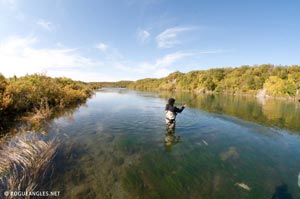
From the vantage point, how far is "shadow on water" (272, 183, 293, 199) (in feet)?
17.0

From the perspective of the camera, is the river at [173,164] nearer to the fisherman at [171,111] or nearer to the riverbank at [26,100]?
the fisherman at [171,111]

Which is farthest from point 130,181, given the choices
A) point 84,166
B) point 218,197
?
point 218,197

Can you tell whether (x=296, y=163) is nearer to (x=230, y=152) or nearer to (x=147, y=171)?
(x=230, y=152)

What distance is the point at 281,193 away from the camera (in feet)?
17.6

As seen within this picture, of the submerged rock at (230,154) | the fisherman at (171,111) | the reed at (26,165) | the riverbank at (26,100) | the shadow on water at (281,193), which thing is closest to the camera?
the shadow on water at (281,193)

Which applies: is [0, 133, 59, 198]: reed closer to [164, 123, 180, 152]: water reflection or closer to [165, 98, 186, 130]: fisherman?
[164, 123, 180, 152]: water reflection

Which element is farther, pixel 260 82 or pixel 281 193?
pixel 260 82

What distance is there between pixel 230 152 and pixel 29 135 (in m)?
11.1

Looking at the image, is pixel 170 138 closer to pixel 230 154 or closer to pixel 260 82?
pixel 230 154

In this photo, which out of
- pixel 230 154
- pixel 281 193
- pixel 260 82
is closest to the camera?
pixel 281 193

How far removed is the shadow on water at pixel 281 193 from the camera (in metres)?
5.19

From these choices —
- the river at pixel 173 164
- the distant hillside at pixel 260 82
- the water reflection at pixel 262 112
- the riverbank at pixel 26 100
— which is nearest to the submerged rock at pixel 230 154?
the river at pixel 173 164

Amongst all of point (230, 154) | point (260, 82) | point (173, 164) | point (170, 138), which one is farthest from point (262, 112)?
point (260, 82)

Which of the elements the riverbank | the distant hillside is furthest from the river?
the distant hillside
